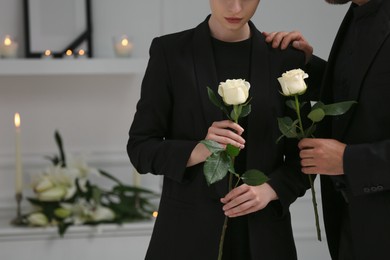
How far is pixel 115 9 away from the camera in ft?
10.4

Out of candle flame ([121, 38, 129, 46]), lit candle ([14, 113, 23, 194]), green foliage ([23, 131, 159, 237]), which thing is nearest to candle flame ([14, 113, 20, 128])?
lit candle ([14, 113, 23, 194])

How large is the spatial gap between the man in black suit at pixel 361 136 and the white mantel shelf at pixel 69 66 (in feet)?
4.62

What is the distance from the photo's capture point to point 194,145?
1.62 metres

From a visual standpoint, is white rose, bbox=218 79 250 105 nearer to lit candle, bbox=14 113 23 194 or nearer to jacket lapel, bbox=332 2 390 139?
jacket lapel, bbox=332 2 390 139

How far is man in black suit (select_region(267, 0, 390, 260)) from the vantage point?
1.57m

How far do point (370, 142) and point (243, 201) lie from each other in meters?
0.31

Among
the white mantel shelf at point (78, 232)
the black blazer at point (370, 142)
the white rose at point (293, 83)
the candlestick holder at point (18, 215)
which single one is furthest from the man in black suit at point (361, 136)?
the candlestick holder at point (18, 215)

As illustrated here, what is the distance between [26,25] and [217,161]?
184 centimetres

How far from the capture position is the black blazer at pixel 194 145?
1633mm

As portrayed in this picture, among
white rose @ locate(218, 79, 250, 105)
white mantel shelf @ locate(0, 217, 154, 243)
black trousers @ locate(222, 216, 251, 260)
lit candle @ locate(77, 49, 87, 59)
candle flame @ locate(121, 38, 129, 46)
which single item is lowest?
white mantel shelf @ locate(0, 217, 154, 243)

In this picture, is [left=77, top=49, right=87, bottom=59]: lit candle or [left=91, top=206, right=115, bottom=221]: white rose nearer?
[left=91, top=206, right=115, bottom=221]: white rose

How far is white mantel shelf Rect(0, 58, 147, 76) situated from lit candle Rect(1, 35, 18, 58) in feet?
0.11

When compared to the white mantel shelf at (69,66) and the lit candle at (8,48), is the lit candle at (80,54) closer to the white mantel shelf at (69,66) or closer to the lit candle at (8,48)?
the white mantel shelf at (69,66)

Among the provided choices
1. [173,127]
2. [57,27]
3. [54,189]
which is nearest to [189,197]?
[173,127]
